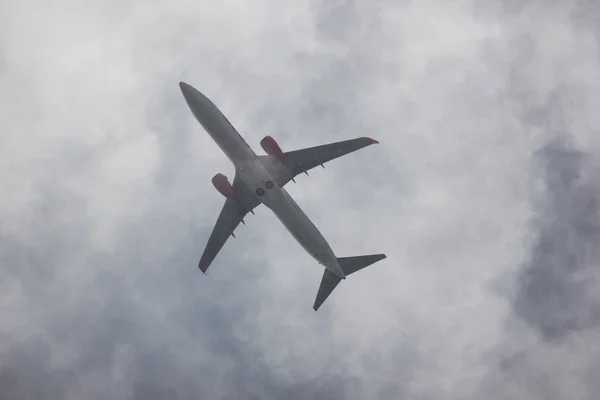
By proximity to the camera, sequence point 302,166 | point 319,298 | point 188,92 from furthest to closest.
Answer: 1. point 319,298
2. point 302,166
3. point 188,92

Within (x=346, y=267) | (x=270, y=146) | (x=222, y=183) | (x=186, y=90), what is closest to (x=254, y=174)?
(x=270, y=146)

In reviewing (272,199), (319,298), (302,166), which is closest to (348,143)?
(302,166)

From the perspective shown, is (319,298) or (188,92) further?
(319,298)

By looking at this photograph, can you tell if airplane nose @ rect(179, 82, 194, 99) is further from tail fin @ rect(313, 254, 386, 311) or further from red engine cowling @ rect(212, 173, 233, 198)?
tail fin @ rect(313, 254, 386, 311)

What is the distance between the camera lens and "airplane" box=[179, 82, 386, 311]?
7794 cm

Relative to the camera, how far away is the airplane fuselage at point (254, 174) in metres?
77.7

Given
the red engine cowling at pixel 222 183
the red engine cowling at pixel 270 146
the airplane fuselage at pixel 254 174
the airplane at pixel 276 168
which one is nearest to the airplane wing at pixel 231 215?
the airplane at pixel 276 168

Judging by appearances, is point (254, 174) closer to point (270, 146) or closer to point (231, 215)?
point (270, 146)

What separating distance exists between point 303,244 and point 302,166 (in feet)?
37.0

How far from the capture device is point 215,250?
91.3 m

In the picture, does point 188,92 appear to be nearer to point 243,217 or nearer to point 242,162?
point 242,162

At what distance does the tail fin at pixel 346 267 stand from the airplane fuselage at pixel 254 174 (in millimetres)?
3852

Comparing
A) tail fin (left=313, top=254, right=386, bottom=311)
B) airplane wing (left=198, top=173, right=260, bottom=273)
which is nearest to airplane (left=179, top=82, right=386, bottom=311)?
tail fin (left=313, top=254, right=386, bottom=311)

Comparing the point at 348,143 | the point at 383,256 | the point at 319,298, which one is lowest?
the point at 319,298
